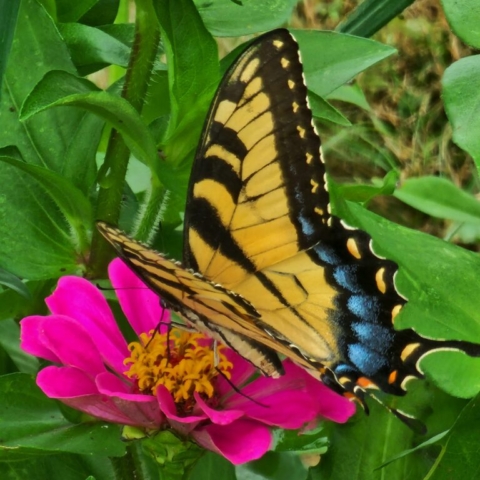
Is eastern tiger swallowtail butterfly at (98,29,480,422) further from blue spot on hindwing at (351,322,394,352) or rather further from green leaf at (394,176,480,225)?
green leaf at (394,176,480,225)

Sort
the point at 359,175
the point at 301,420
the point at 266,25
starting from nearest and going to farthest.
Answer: the point at 301,420 < the point at 266,25 < the point at 359,175

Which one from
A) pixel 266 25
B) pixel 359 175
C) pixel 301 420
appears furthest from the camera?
pixel 359 175

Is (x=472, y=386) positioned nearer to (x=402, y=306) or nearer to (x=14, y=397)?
(x=402, y=306)

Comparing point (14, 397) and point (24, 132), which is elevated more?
point (24, 132)

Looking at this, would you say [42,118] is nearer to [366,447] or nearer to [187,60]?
[187,60]

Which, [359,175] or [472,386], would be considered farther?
[359,175]

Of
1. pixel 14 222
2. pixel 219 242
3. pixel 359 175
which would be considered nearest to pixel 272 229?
pixel 219 242

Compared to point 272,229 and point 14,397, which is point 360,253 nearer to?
point 272,229

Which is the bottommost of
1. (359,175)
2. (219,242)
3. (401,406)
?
(359,175)
